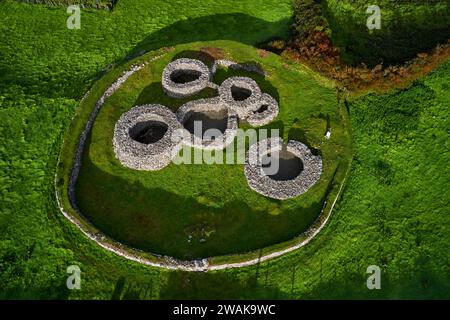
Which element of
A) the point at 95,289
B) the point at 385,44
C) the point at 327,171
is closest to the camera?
the point at 95,289

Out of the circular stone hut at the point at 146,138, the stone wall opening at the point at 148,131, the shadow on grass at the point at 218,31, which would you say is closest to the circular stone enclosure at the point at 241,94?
the circular stone hut at the point at 146,138

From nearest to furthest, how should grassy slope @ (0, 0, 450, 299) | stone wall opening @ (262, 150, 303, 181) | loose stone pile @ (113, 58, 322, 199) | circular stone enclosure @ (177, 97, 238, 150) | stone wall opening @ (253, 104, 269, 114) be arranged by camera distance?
grassy slope @ (0, 0, 450, 299) → loose stone pile @ (113, 58, 322, 199) → stone wall opening @ (262, 150, 303, 181) → circular stone enclosure @ (177, 97, 238, 150) → stone wall opening @ (253, 104, 269, 114)

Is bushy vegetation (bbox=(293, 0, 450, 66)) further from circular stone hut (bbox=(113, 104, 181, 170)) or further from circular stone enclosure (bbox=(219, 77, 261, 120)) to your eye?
circular stone hut (bbox=(113, 104, 181, 170))

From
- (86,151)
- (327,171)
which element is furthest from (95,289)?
(327,171)

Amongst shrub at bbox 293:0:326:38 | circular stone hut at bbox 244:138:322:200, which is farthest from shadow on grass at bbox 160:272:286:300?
shrub at bbox 293:0:326:38

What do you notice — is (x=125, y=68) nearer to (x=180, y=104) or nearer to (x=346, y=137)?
(x=180, y=104)

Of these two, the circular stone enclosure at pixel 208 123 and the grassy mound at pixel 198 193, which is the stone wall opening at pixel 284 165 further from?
the circular stone enclosure at pixel 208 123

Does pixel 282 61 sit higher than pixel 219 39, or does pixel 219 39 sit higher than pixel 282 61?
pixel 219 39
